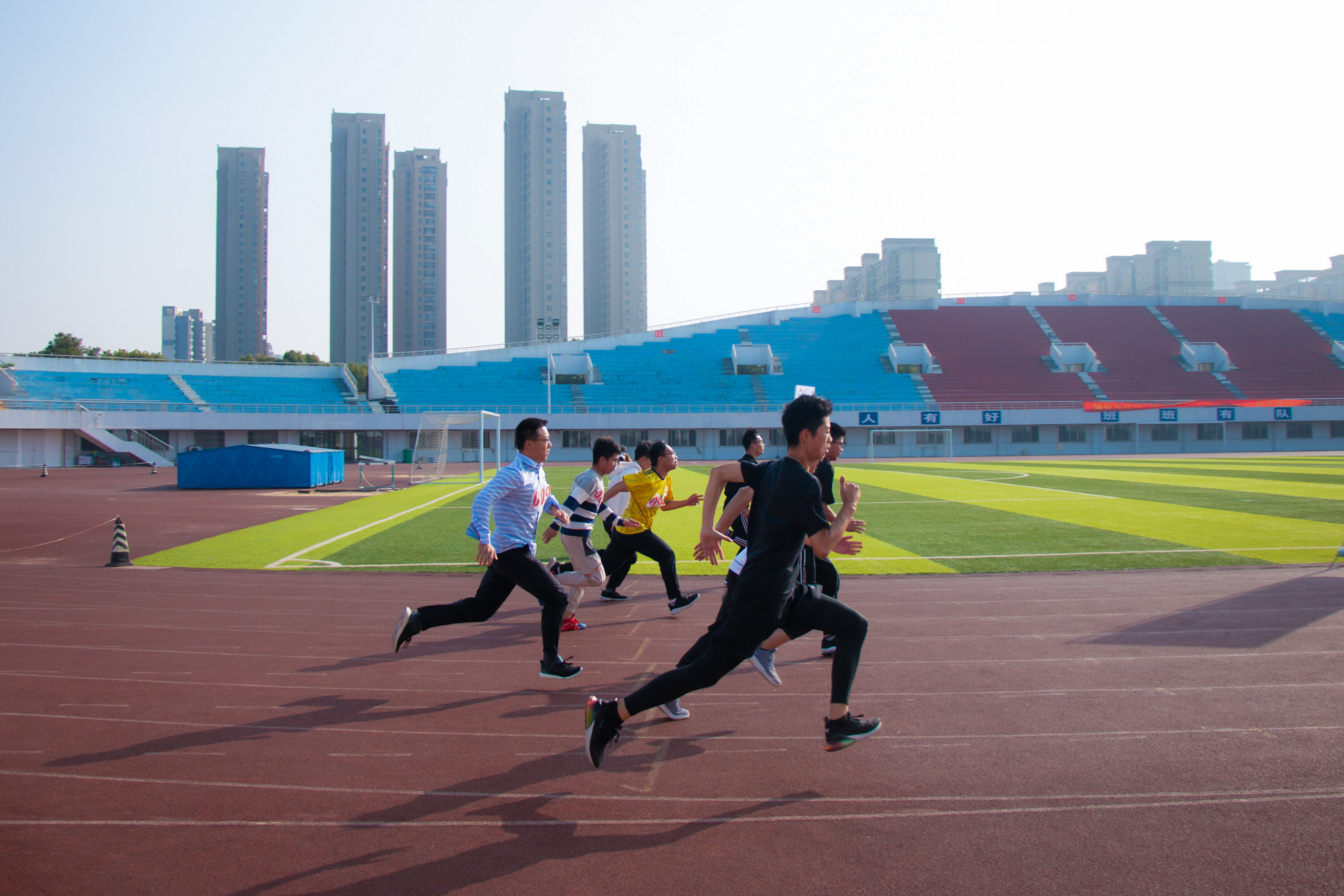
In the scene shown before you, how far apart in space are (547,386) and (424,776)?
2221 inches

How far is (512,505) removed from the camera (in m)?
6.09

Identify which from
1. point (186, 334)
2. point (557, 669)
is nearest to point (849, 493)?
point (557, 669)

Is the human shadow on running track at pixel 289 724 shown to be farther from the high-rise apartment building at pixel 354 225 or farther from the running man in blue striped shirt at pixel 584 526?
the high-rise apartment building at pixel 354 225

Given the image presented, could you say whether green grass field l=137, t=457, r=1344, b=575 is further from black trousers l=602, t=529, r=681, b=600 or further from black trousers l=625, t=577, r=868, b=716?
black trousers l=625, t=577, r=868, b=716

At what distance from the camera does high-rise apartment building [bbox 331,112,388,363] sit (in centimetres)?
11781

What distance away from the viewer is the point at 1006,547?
1299 centimetres

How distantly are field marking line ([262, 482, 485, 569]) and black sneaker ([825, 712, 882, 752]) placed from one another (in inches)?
423

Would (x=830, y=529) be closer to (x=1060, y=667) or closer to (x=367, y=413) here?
(x=1060, y=667)

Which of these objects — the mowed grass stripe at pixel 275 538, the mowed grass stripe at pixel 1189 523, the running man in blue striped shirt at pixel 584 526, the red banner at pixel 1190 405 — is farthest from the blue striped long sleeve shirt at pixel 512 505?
the red banner at pixel 1190 405

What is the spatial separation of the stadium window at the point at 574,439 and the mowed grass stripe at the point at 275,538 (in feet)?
107

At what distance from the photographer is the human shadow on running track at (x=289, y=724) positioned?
486 centimetres

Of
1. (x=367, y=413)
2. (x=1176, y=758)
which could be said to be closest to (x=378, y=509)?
(x=1176, y=758)

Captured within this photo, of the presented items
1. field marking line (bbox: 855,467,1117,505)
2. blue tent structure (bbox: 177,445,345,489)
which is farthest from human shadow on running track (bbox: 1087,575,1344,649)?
blue tent structure (bbox: 177,445,345,489)

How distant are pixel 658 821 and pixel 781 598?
4.26 ft
